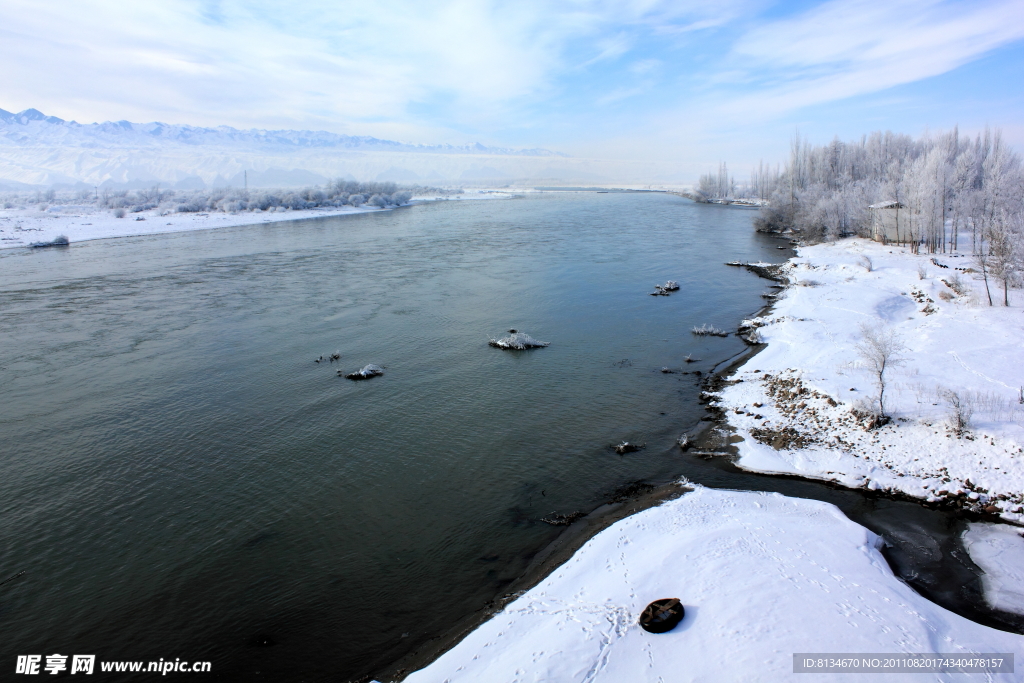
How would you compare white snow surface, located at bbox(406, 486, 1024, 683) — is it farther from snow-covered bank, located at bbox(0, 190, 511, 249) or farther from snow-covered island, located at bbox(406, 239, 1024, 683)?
snow-covered bank, located at bbox(0, 190, 511, 249)

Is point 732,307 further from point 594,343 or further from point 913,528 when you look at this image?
point 913,528

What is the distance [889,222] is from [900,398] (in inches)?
1562

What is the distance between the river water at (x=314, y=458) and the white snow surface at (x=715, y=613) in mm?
1129

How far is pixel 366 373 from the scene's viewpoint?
A: 20.5 meters

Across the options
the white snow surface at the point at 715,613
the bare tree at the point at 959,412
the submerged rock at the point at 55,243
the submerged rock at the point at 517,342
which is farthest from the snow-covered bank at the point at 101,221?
the bare tree at the point at 959,412

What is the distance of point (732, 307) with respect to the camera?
3094 centimetres

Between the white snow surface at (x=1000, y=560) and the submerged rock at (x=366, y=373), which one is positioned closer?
the white snow surface at (x=1000, y=560)

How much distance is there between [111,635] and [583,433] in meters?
11.9

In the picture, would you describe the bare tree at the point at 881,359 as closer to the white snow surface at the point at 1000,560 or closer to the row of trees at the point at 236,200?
the white snow surface at the point at 1000,560

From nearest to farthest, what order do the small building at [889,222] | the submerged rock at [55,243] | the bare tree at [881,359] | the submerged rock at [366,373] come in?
the bare tree at [881,359]
the submerged rock at [366,373]
the small building at [889,222]
the submerged rock at [55,243]

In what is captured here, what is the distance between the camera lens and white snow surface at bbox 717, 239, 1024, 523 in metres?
13.0

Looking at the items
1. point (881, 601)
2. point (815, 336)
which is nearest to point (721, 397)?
point (815, 336)

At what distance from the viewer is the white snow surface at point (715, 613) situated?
A: 805 centimetres

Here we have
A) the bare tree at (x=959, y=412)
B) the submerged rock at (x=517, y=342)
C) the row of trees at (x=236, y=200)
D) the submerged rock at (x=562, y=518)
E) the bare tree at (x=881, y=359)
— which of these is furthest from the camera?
the row of trees at (x=236, y=200)
